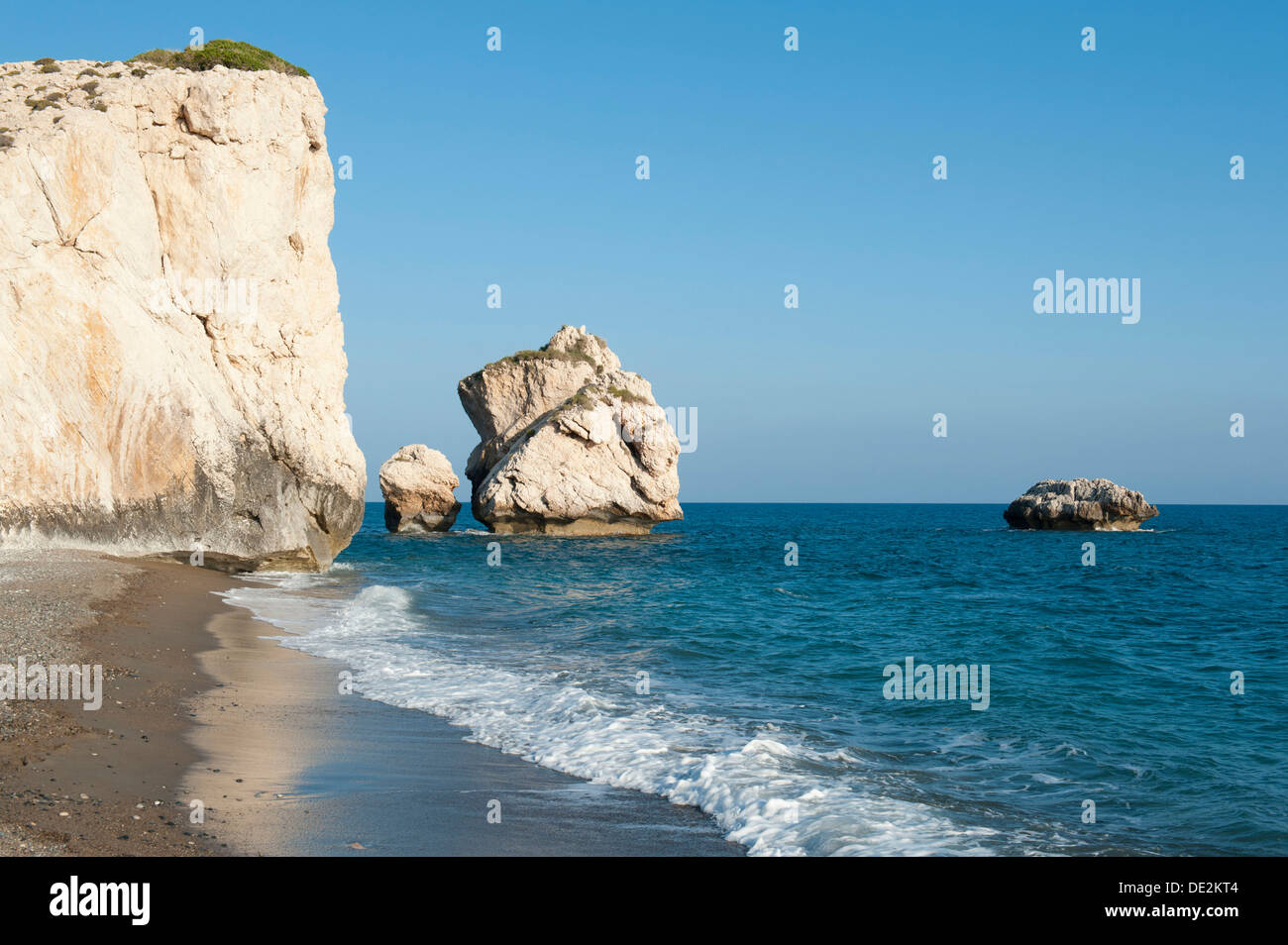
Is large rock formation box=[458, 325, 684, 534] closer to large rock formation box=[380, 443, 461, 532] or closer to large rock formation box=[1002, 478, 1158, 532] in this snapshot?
large rock formation box=[380, 443, 461, 532]

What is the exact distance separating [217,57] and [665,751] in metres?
25.6

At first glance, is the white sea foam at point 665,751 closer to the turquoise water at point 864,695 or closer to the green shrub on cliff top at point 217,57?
the turquoise water at point 864,695

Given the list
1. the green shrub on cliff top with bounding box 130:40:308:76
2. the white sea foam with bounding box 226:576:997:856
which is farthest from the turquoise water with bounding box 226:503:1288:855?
the green shrub on cliff top with bounding box 130:40:308:76

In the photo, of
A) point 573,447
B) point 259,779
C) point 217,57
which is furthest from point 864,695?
point 573,447

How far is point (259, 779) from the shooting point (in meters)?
7.95

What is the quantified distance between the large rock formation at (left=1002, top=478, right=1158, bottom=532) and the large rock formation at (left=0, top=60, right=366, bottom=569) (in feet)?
191

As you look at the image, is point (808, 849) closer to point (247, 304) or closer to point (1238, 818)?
point (1238, 818)

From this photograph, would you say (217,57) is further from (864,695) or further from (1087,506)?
(1087,506)

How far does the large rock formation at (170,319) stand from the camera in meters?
20.8

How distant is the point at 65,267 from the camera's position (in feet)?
70.1

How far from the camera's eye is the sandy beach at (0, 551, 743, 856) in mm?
6422

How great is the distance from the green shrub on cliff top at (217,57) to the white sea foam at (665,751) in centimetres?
1830

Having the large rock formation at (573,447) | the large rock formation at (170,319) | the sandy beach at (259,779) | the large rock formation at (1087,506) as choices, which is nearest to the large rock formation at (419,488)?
the large rock formation at (573,447)
